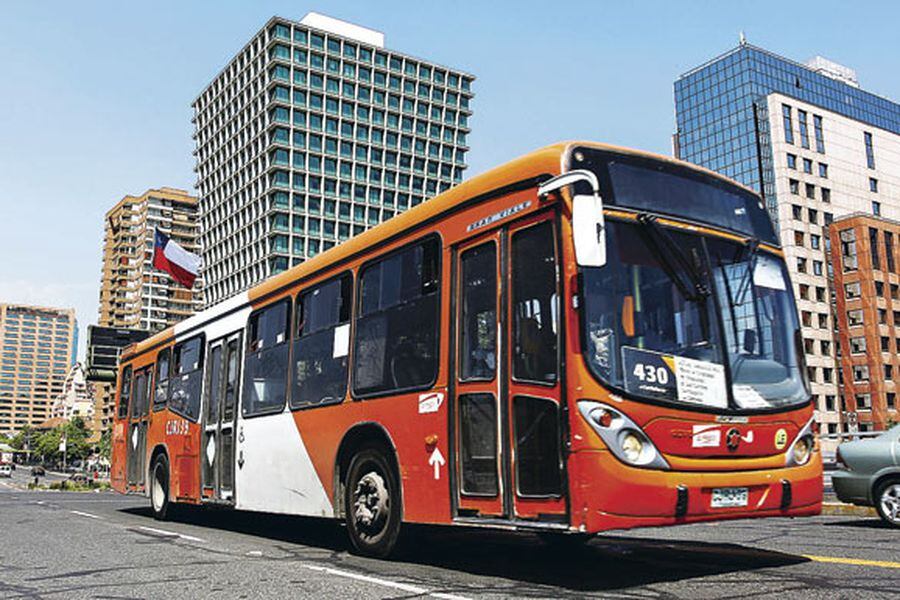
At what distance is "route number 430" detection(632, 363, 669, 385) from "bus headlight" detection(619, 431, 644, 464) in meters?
0.43

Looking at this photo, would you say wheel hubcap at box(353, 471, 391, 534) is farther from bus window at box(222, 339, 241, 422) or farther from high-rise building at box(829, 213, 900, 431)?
high-rise building at box(829, 213, 900, 431)

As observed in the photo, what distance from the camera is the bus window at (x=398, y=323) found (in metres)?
7.68

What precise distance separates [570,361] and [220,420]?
294 inches

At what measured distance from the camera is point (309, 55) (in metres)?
112

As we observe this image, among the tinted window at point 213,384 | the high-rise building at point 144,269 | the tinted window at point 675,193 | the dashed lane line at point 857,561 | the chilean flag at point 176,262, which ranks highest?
the high-rise building at point 144,269

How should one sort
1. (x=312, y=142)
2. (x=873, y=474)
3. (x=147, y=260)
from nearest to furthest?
(x=873, y=474) < (x=312, y=142) < (x=147, y=260)

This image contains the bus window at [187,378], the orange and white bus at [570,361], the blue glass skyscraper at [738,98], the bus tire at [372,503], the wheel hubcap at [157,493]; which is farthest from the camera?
the blue glass skyscraper at [738,98]

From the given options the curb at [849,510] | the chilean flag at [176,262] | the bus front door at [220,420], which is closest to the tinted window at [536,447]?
the bus front door at [220,420]

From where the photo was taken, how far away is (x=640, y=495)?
5.72 m

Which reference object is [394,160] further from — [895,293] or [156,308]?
[895,293]

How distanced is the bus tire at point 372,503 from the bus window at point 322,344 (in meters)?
0.84

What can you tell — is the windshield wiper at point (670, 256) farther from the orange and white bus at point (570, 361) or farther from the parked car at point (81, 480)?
the parked car at point (81, 480)

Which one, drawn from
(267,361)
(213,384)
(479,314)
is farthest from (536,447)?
(213,384)

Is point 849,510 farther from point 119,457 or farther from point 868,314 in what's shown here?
point 868,314
